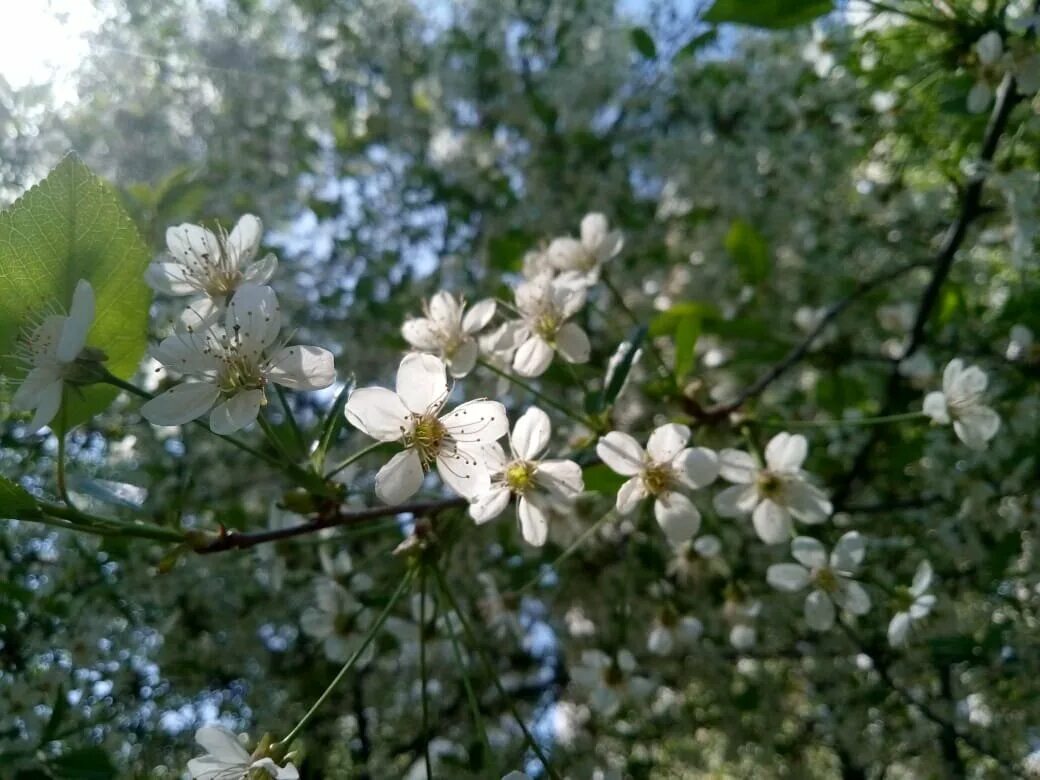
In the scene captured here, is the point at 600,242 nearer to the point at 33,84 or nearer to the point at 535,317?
the point at 535,317

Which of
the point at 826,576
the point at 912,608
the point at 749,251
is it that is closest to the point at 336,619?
the point at 826,576

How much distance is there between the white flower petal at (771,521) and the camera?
4.40 ft

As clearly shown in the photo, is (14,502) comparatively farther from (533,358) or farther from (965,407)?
(965,407)

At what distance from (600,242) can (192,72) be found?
9.83 ft

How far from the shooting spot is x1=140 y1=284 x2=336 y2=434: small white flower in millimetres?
1080

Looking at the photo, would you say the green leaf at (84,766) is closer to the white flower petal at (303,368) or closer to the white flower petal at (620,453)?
the white flower petal at (303,368)

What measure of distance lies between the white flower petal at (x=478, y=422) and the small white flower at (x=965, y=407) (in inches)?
31.8

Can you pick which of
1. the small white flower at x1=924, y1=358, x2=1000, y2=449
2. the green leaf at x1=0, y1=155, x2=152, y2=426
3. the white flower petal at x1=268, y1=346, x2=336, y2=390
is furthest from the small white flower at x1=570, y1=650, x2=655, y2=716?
the green leaf at x1=0, y1=155, x2=152, y2=426

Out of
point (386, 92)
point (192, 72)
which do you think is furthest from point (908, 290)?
point (192, 72)

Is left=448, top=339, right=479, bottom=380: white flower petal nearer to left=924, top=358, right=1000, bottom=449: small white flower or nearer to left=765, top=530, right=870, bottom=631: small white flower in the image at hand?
left=765, top=530, right=870, bottom=631: small white flower

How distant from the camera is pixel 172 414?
1067 millimetres

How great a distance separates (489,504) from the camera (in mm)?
1124

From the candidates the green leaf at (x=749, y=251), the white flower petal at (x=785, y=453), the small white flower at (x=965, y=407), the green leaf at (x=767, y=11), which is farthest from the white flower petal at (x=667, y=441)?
the green leaf at (x=749, y=251)

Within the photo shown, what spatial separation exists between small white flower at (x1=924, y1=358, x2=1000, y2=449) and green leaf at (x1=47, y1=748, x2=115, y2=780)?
154cm
